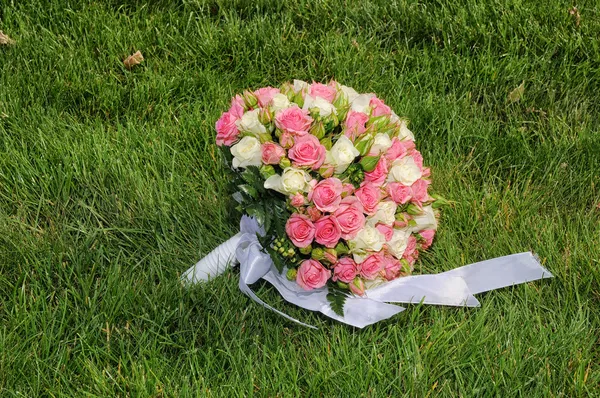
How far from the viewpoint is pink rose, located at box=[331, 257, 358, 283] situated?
2.38m

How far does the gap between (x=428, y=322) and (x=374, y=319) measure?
8.9 inches

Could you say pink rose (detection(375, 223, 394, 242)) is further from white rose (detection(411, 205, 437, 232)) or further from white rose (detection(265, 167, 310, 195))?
white rose (detection(265, 167, 310, 195))

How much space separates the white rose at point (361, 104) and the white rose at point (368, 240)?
387 mm

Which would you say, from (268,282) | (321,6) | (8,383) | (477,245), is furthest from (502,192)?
(8,383)

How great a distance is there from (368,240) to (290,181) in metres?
0.31

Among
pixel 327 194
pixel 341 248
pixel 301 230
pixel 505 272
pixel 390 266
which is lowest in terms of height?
pixel 505 272

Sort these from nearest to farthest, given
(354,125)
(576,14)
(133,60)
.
A: (354,125) → (133,60) → (576,14)

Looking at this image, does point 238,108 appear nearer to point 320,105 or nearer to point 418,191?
point 320,105

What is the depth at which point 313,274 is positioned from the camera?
234 centimetres

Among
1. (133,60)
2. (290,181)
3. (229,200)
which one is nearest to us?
(290,181)

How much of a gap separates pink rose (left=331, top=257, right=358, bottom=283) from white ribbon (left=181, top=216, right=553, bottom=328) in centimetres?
11

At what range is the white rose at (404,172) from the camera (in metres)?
2.37

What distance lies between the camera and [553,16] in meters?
3.66

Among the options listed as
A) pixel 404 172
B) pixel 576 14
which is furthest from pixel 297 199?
pixel 576 14
